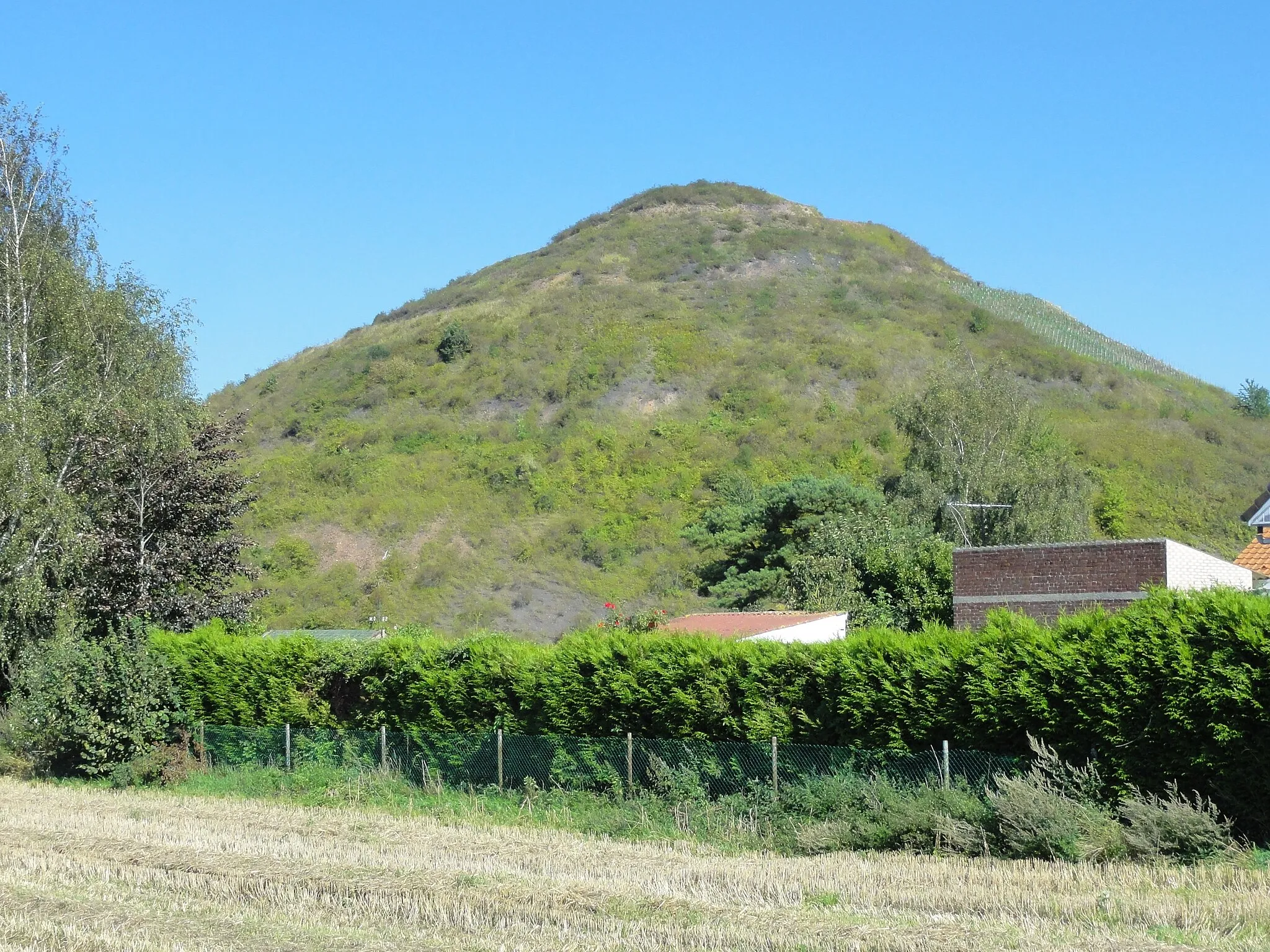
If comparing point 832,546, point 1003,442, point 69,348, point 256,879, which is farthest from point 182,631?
point 1003,442

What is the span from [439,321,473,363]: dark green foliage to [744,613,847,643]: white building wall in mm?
58611

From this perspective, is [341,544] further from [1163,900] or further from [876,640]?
[1163,900]

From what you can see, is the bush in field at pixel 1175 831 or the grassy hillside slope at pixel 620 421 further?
the grassy hillside slope at pixel 620 421

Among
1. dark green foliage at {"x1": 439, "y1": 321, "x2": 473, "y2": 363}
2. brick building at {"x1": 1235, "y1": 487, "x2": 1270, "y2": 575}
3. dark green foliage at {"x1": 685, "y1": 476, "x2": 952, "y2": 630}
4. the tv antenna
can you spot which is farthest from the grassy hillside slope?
brick building at {"x1": 1235, "y1": 487, "x2": 1270, "y2": 575}

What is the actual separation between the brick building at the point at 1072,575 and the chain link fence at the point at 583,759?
7.00 meters

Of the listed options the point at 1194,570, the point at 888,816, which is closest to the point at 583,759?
the point at 888,816

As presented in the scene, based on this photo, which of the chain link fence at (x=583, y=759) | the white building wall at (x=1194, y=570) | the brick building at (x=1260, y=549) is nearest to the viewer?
the chain link fence at (x=583, y=759)

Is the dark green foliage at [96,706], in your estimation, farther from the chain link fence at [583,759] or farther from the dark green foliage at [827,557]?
the dark green foliage at [827,557]

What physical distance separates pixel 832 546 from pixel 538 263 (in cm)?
7586

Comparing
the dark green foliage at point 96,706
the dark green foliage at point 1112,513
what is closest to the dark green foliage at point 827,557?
the dark green foliage at point 1112,513

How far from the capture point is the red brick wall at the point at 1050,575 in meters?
21.2

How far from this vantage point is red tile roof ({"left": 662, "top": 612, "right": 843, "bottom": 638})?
28.3 m

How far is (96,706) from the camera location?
22344mm

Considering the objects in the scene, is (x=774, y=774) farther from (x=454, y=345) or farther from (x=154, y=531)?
(x=454, y=345)
